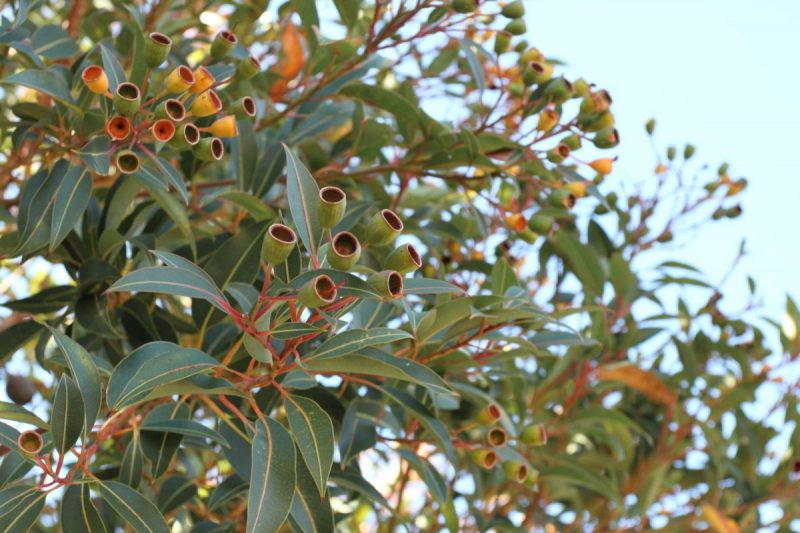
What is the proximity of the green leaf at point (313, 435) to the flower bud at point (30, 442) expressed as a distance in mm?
255

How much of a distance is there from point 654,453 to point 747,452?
1.16 feet

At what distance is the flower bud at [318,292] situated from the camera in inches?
33.0

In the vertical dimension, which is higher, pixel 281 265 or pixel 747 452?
pixel 281 265

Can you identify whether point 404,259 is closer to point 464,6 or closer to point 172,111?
point 172,111

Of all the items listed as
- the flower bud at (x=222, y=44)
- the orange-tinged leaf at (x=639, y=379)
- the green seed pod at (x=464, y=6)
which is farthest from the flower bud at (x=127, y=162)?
the orange-tinged leaf at (x=639, y=379)

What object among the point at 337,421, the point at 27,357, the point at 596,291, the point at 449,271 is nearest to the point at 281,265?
the point at 337,421

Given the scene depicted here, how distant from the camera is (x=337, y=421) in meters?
1.28

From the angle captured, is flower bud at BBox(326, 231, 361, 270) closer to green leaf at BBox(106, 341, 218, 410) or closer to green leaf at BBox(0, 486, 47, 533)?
green leaf at BBox(106, 341, 218, 410)

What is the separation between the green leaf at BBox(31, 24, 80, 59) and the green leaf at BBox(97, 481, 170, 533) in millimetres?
740

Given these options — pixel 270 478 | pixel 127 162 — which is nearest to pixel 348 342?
pixel 270 478

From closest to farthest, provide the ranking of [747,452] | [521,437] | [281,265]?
[281,265] → [521,437] → [747,452]

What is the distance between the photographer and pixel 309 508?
1.08 meters

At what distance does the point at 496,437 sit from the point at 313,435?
1.39 ft

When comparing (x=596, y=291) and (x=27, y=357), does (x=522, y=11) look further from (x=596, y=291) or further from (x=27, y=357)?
(x=27, y=357)
